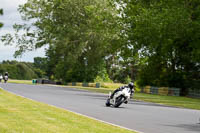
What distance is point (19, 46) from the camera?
256 feet

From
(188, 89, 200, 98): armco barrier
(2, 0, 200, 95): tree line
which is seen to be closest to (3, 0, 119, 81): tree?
(2, 0, 200, 95): tree line

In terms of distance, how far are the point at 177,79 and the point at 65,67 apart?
1428 inches

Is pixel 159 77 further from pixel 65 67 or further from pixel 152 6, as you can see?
pixel 65 67

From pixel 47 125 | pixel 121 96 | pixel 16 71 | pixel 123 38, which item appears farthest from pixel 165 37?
pixel 16 71

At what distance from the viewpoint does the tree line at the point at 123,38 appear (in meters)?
40.5

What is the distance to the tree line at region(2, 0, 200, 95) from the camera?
4047 centimetres

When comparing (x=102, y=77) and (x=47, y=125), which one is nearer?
(x=47, y=125)

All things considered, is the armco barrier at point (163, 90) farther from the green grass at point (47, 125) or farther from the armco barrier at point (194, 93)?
the green grass at point (47, 125)

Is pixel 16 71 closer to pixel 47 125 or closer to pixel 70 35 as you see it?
pixel 70 35

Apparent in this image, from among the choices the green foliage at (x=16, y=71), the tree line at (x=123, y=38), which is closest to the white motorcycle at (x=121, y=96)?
the tree line at (x=123, y=38)

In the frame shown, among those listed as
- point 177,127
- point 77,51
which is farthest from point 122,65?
point 177,127

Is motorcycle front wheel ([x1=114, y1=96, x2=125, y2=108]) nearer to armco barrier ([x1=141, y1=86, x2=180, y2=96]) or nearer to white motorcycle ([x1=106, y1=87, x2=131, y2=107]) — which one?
white motorcycle ([x1=106, y1=87, x2=131, y2=107])

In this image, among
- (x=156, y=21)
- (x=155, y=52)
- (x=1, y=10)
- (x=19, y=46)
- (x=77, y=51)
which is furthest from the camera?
(x=19, y=46)

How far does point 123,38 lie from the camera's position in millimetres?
49844
